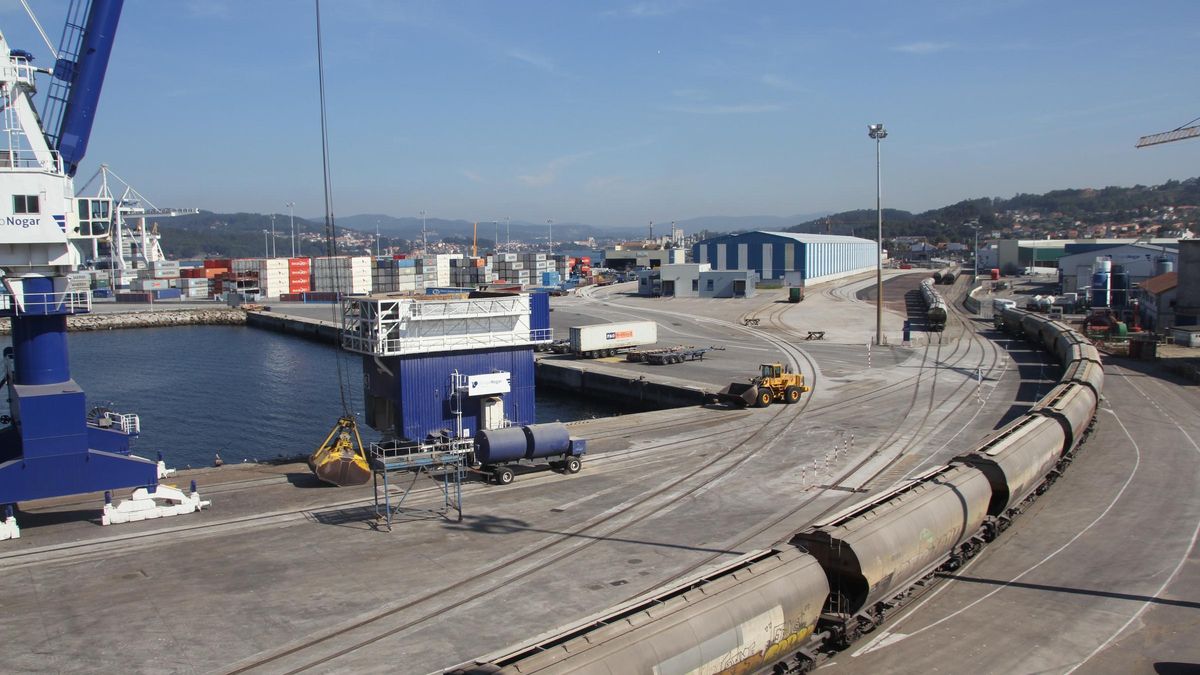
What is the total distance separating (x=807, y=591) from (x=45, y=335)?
24.4 m

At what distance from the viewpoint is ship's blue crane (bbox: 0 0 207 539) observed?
81.8 feet

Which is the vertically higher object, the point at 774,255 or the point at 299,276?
the point at 774,255

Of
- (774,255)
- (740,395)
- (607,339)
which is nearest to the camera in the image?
(740,395)

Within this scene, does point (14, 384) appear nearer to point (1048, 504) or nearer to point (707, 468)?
point (707, 468)

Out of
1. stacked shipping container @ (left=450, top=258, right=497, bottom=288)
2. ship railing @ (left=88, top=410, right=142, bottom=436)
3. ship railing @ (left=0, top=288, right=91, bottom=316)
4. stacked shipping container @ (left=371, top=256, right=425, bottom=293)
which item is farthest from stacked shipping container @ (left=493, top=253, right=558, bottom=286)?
ship railing @ (left=0, top=288, right=91, bottom=316)

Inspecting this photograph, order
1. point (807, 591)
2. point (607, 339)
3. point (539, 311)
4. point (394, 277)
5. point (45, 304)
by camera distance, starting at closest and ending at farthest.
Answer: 1. point (807, 591)
2. point (45, 304)
3. point (539, 311)
4. point (607, 339)
5. point (394, 277)

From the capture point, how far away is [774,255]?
132 m

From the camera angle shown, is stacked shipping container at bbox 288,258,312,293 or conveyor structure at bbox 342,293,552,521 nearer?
conveyor structure at bbox 342,293,552,521

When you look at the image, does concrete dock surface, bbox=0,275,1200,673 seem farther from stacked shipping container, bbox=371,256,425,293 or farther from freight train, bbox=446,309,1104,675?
stacked shipping container, bbox=371,256,425,293

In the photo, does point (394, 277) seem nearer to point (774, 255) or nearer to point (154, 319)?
point (154, 319)

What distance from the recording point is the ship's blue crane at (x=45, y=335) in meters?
24.9

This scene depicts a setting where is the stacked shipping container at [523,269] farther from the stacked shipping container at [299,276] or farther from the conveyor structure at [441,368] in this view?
the conveyor structure at [441,368]

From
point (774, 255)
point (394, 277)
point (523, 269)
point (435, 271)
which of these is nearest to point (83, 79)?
point (774, 255)

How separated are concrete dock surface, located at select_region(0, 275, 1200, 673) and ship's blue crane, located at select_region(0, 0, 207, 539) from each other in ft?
4.42
